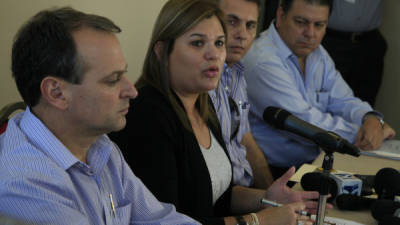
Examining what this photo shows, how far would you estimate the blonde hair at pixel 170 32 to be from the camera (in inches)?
61.9

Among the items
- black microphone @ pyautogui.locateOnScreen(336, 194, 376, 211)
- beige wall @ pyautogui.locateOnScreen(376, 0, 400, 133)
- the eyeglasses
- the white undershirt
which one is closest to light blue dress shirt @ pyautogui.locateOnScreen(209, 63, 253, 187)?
the eyeglasses

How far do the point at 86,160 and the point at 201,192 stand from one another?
54 cm

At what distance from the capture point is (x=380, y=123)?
240cm

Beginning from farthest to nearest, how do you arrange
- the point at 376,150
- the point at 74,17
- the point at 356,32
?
the point at 356,32
the point at 376,150
the point at 74,17

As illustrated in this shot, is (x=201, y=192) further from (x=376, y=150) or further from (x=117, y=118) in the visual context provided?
(x=376, y=150)

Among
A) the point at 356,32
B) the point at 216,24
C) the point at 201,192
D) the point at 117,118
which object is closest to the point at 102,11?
the point at 216,24

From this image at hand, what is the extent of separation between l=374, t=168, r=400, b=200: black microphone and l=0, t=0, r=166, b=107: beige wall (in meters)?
1.46

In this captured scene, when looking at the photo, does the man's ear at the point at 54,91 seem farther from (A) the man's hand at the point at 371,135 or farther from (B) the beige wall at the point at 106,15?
(A) the man's hand at the point at 371,135

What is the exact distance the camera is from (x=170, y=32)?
1587mm

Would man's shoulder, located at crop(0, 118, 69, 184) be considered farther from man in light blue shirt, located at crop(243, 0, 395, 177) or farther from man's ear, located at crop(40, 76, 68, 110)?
man in light blue shirt, located at crop(243, 0, 395, 177)

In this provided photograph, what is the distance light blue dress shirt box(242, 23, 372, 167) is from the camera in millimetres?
2375

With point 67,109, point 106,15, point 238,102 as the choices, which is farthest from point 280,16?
point 67,109

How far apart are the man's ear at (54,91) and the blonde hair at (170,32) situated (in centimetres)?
59

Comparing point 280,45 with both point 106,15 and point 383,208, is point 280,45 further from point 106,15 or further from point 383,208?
point 383,208
